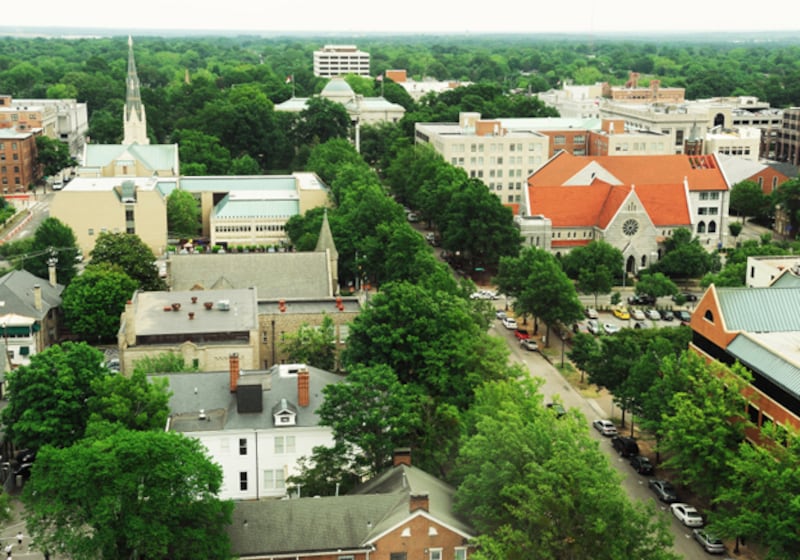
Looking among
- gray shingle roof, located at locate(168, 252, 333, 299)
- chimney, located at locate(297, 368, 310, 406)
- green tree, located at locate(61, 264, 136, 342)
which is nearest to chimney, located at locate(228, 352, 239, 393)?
chimney, located at locate(297, 368, 310, 406)

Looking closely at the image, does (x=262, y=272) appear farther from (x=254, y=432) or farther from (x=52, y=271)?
(x=254, y=432)

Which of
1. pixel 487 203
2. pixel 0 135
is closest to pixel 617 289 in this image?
pixel 487 203

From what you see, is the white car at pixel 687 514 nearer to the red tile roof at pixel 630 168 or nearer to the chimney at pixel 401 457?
the chimney at pixel 401 457

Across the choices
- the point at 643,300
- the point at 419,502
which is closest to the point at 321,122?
the point at 643,300

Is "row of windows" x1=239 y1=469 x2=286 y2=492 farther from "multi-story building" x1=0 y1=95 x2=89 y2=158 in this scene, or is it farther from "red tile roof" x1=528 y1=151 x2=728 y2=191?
"multi-story building" x1=0 y1=95 x2=89 y2=158

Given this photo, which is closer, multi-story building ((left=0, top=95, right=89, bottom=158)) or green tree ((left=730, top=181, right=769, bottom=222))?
green tree ((left=730, top=181, right=769, bottom=222))
